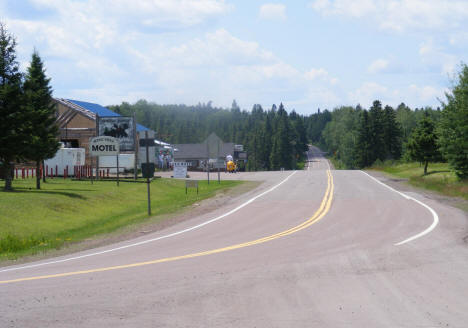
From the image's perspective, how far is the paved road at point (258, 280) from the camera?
7.05 m

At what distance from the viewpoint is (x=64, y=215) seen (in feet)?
87.8

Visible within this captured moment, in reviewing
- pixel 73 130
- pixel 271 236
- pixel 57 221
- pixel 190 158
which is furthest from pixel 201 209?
pixel 190 158

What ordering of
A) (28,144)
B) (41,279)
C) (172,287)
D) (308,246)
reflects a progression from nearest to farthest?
(172,287) → (41,279) → (308,246) → (28,144)

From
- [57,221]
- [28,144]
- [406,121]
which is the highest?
[406,121]

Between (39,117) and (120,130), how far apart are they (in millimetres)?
19496

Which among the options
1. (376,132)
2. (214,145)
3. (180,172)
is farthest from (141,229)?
(376,132)

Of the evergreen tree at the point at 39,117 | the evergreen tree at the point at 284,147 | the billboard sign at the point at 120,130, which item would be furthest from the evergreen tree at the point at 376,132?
the evergreen tree at the point at 39,117

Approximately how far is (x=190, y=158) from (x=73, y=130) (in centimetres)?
7189

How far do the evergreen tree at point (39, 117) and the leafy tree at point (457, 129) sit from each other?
27.1 meters

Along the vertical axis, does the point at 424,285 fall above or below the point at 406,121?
below

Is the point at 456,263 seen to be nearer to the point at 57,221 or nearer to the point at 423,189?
the point at 57,221

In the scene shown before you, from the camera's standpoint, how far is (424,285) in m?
8.87

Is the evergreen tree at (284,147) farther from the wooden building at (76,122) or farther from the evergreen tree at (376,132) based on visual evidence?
the wooden building at (76,122)

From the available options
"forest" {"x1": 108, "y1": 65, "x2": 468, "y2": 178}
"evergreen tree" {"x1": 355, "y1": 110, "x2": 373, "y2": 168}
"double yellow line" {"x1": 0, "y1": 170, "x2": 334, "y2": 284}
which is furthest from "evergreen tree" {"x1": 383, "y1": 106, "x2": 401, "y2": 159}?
"double yellow line" {"x1": 0, "y1": 170, "x2": 334, "y2": 284}
